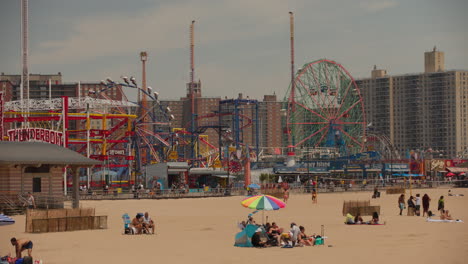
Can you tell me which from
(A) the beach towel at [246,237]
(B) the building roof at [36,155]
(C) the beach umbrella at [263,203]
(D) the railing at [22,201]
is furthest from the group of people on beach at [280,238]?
(D) the railing at [22,201]

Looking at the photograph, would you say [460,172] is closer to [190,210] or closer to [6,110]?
[6,110]

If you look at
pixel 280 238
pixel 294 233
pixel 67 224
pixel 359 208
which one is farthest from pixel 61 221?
pixel 359 208

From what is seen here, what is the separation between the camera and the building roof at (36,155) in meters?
38.9

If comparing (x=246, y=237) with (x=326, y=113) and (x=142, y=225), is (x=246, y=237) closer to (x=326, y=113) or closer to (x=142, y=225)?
(x=142, y=225)

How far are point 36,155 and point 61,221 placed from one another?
10700 mm

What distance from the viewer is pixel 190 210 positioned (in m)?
46.2

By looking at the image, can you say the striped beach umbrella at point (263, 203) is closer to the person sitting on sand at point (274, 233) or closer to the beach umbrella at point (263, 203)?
the beach umbrella at point (263, 203)

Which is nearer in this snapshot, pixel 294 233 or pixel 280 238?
pixel 294 233

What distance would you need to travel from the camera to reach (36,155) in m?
40.0

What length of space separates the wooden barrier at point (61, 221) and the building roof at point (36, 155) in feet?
26.6

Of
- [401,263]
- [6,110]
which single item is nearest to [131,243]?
[401,263]

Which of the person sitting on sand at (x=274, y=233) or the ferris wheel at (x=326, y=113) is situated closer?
the person sitting on sand at (x=274, y=233)

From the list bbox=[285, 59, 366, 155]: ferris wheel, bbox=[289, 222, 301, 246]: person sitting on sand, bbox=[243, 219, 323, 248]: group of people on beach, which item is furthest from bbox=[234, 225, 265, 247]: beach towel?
bbox=[285, 59, 366, 155]: ferris wheel

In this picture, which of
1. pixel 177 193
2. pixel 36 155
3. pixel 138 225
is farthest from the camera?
pixel 177 193
